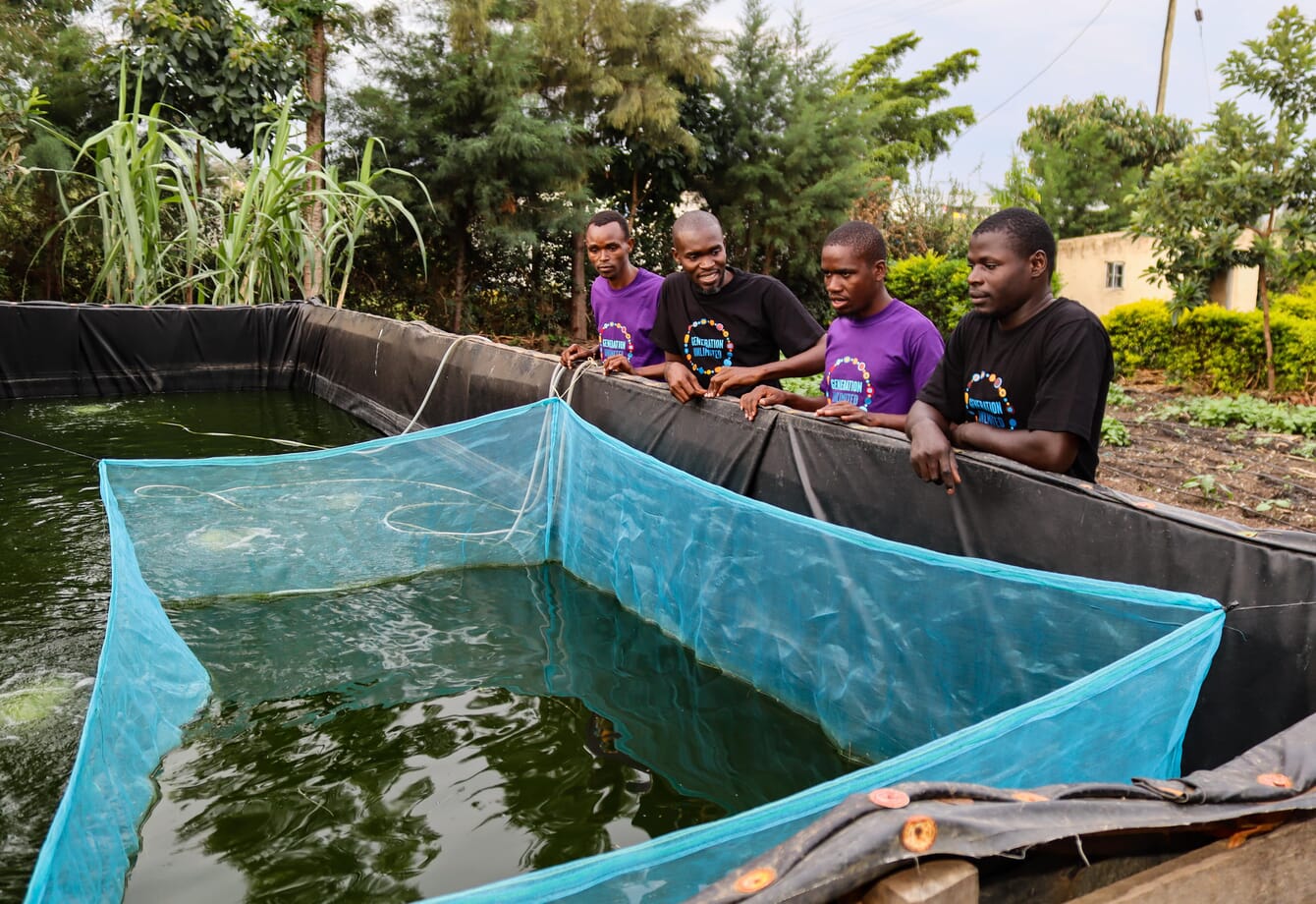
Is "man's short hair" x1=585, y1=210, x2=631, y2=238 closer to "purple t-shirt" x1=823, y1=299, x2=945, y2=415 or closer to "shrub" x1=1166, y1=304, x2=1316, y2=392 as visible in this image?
"purple t-shirt" x1=823, y1=299, x2=945, y2=415

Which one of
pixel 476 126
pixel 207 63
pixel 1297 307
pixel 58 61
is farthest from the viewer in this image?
pixel 476 126

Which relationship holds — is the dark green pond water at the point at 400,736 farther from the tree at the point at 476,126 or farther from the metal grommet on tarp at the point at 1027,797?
the tree at the point at 476,126

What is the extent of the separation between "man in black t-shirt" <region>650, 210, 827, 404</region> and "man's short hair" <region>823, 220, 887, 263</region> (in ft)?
1.25

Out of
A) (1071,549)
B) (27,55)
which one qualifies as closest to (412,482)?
(1071,549)

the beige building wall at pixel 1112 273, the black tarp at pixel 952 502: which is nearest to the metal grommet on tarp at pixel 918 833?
the black tarp at pixel 952 502

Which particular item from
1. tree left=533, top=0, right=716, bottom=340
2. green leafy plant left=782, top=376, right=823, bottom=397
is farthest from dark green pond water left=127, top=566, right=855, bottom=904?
tree left=533, top=0, right=716, bottom=340

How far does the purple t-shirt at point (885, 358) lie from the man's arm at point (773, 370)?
22 cm

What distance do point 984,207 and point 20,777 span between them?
1799cm

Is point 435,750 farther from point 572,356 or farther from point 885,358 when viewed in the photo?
point 572,356

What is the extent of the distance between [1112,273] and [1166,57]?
7827mm

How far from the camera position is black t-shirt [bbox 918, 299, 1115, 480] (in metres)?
2.27

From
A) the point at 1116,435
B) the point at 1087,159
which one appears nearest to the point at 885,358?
the point at 1116,435

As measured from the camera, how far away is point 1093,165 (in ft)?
67.3

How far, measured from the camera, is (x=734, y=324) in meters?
3.71
